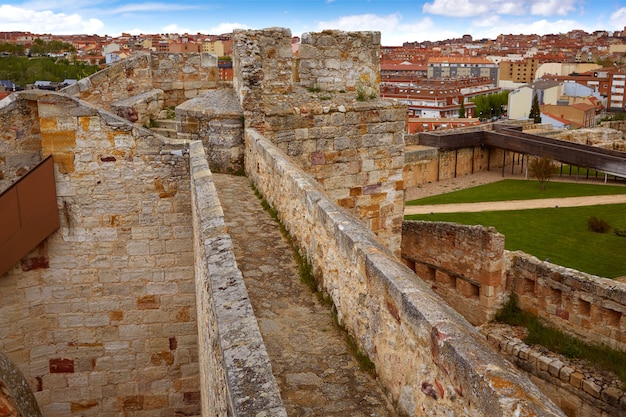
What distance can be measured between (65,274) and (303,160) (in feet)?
10.8

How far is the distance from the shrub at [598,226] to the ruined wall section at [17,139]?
1598 cm

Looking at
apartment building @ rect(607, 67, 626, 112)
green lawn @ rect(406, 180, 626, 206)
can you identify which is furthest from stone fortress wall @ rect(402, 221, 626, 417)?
apartment building @ rect(607, 67, 626, 112)

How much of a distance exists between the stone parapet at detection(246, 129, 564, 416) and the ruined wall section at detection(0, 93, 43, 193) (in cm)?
393

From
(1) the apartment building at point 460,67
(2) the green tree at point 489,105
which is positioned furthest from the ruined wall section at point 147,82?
(1) the apartment building at point 460,67

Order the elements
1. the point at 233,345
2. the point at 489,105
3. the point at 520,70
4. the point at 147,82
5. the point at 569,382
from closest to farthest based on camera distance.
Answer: the point at 233,345 → the point at 569,382 → the point at 147,82 → the point at 489,105 → the point at 520,70

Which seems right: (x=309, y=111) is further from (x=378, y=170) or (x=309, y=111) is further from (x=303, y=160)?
(x=378, y=170)

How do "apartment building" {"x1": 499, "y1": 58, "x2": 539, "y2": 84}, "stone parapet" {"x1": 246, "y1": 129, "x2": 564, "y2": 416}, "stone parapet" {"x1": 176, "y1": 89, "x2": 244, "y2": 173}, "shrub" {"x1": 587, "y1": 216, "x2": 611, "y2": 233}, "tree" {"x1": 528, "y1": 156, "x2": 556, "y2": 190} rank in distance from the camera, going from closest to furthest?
"stone parapet" {"x1": 246, "y1": 129, "x2": 564, "y2": 416}
"stone parapet" {"x1": 176, "y1": 89, "x2": 244, "y2": 173}
"shrub" {"x1": 587, "y1": 216, "x2": 611, "y2": 233}
"tree" {"x1": 528, "y1": 156, "x2": 556, "y2": 190}
"apartment building" {"x1": 499, "y1": 58, "x2": 539, "y2": 84}

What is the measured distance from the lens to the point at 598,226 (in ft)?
61.5

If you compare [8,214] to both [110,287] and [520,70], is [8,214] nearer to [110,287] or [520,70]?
[110,287]

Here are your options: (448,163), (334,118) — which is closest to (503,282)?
(334,118)

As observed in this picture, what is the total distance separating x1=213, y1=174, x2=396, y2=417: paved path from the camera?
3531mm

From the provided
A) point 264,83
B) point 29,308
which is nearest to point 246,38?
point 264,83

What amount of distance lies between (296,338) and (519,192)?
75.0ft

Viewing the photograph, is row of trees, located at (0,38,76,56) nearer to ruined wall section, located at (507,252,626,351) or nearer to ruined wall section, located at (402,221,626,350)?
ruined wall section, located at (402,221,626,350)
